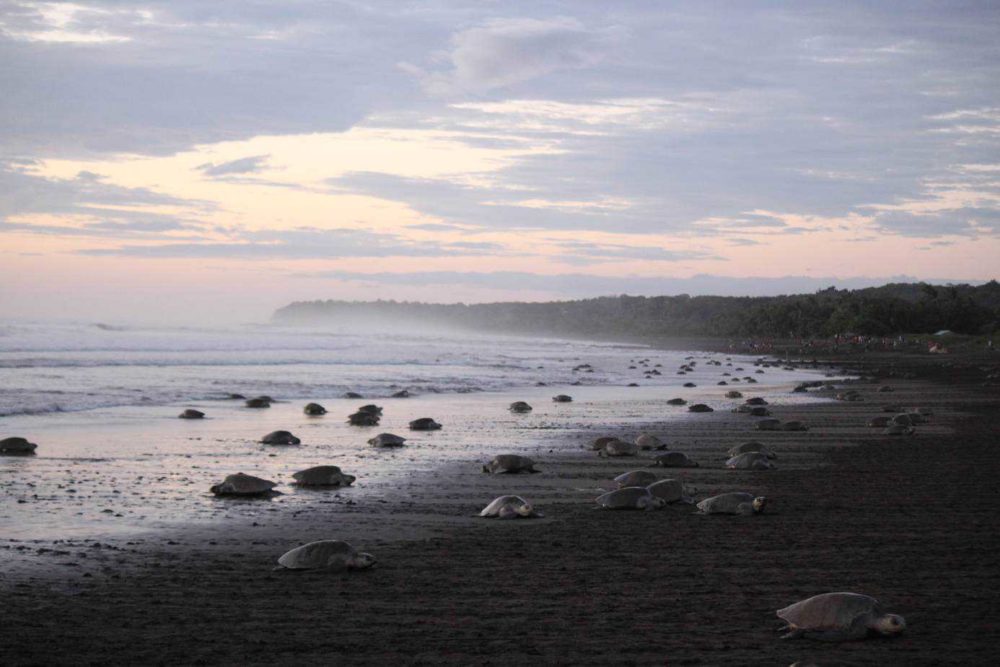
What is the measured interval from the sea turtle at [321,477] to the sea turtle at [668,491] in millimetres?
4470

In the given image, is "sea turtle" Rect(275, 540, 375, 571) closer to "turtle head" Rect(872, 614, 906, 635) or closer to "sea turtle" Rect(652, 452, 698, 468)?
"turtle head" Rect(872, 614, 906, 635)

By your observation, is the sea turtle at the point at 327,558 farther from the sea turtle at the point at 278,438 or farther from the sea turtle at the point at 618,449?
the sea turtle at the point at 618,449

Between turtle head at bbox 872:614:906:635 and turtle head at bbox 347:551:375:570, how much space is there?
14.4 ft

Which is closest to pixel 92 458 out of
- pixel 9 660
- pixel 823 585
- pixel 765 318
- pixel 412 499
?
pixel 412 499

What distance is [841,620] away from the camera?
668 centimetres

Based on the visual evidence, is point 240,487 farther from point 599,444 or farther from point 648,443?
point 648,443

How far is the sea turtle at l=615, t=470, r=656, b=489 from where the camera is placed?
13.9 meters

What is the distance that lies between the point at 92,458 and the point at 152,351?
34958 mm

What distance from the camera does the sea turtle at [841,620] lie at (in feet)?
21.8

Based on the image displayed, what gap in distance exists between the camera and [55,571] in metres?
8.51

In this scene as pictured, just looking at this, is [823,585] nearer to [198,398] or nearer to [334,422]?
[334,422]

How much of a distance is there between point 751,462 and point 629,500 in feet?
15.3

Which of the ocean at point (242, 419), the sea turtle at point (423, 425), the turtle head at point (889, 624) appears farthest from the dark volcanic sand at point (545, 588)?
the sea turtle at point (423, 425)

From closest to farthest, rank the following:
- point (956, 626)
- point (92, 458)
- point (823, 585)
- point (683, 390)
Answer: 1. point (956, 626)
2. point (823, 585)
3. point (92, 458)
4. point (683, 390)
